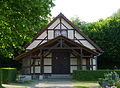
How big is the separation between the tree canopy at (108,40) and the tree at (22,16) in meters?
22.4

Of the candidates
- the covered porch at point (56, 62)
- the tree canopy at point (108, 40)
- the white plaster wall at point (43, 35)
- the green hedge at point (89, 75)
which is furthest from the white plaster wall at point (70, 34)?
the tree canopy at point (108, 40)

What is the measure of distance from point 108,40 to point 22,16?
2410 cm

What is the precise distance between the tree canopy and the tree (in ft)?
73.6

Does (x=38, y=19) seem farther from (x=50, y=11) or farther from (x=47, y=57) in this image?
(x=47, y=57)

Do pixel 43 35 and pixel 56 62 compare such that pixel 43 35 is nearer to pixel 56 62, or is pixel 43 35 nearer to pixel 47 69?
pixel 56 62

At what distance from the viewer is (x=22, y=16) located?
14.6m

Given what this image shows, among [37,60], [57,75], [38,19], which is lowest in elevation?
[57,75]

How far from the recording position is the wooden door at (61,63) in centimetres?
2910

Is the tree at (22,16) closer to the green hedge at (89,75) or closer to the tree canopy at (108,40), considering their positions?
the green hedge at (89,75)

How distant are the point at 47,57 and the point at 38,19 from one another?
14.8 m

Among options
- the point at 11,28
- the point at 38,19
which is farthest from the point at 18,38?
the point at 38,19

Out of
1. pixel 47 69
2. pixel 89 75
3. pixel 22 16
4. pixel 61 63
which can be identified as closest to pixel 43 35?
pixel 61 63

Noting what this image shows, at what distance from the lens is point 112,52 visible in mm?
35906

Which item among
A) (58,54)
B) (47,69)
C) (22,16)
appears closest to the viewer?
(22,16)
